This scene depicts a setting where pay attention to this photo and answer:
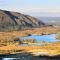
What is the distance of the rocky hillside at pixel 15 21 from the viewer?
10136 millimetres

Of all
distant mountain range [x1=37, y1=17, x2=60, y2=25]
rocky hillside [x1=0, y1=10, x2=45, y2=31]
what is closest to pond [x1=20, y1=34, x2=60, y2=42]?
rocky hillside [x1=0, y1=10, x2=45, y2=31]

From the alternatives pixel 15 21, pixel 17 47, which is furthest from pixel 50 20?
pixel 17 47

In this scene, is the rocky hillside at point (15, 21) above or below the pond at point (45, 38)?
above

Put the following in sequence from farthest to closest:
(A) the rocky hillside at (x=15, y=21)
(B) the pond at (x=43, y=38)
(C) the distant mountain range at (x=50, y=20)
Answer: (C) the distant mountain range at (x=50, y=20)
(A) the rocky hillside at (x=15, y=21)
(B) the pond at (x=43, y=38)

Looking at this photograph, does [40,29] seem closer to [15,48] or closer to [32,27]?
[32,27]

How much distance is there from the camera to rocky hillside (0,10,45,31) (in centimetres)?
1014

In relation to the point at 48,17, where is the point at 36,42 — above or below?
below

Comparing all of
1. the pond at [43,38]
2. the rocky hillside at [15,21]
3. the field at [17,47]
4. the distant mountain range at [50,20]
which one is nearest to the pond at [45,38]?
the pond at [43,38]

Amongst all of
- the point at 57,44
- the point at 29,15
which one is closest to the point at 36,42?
the point at 57,44

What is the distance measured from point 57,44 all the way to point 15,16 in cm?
235

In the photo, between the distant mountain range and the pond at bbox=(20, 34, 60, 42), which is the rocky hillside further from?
the pond at bbox=(20, 34, 60, 42)

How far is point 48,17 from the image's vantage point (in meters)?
10.7

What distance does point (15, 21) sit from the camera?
10398 millimetres

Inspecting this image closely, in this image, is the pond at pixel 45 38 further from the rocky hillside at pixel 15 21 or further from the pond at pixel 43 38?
the rocky hillside at pixel 15 21
